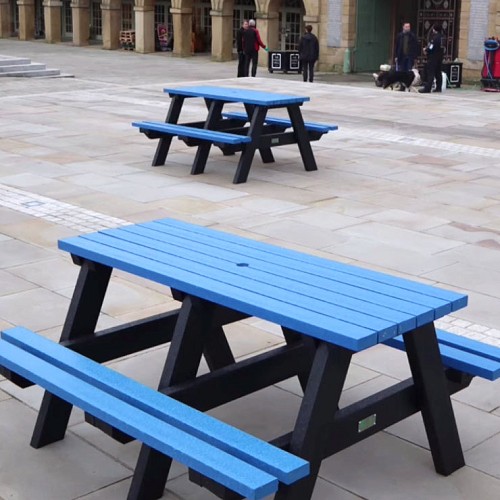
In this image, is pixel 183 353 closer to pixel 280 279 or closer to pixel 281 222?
pixel 280 279

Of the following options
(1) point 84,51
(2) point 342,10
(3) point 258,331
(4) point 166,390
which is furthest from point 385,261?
(1) point 84,51

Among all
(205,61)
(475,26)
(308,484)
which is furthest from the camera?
(205,61)

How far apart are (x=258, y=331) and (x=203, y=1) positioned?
29.9 metres

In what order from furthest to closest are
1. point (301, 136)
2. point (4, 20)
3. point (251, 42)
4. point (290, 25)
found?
point (4, 20)
point (290, 25)
point (251, 42)
point (301, 136)

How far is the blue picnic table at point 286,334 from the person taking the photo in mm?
3496

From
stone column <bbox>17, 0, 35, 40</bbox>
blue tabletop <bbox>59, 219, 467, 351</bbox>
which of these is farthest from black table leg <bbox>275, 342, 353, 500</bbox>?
stone column <bbox>17, 0, 35, 40</bbox>

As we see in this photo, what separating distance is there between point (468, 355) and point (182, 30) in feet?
91.2

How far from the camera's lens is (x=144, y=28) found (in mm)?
32250

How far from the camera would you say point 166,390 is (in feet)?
12.7

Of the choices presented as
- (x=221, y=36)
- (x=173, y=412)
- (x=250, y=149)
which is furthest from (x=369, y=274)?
(x=221, y=36)

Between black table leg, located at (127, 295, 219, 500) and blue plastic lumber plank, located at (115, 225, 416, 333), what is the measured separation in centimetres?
20

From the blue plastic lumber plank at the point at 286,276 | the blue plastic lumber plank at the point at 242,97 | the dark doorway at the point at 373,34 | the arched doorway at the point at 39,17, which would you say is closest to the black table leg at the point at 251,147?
the blue plastic lumber plank at the point at 242,97

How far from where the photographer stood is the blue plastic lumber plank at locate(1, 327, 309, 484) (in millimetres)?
3203

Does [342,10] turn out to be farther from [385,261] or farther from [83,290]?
[83,290]
